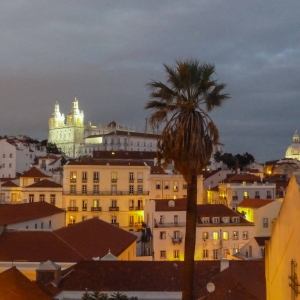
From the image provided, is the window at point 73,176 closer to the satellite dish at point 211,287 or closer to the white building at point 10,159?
the white building at point 10,159

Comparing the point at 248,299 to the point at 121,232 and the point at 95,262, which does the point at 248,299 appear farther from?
the point at 121,232

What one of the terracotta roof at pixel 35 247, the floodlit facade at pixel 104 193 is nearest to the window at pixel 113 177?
the floodlit facade at pixel 104 193

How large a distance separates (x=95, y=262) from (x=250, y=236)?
2764cm

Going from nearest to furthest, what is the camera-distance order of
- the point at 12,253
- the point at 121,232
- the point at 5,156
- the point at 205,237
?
1. the point at 12,253
2. the point at 121,232
3. the point at 205,237
4. the point at 5,156

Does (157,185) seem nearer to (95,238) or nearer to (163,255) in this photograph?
(163,255)

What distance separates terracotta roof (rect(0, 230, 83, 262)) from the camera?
28500 mm

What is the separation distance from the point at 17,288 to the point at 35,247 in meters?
10.3

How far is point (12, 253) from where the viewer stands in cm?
2897

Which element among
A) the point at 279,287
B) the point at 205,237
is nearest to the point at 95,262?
the point at 279,287

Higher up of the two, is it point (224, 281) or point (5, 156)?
point (5, 156)

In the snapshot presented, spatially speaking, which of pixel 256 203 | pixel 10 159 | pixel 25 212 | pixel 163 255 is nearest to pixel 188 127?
pixel 25 212

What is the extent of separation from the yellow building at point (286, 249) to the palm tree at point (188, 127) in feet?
12.7

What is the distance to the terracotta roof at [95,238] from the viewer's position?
101 ft

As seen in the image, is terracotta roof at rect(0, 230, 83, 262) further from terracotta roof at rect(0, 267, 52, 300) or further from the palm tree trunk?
the palm tree trunk
